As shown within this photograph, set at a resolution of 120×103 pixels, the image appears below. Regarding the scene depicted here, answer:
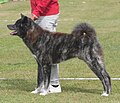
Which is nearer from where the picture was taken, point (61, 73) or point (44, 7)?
point (44, 7)

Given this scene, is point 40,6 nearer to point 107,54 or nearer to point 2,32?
point 107,54

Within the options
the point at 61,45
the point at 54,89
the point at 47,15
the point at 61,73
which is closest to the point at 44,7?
the point at 47,15

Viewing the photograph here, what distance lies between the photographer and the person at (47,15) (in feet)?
29.1

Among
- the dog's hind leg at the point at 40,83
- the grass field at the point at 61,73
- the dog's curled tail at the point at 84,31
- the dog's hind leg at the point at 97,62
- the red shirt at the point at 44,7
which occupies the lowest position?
the grass field at the point at 61,73

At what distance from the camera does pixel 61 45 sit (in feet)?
28.7

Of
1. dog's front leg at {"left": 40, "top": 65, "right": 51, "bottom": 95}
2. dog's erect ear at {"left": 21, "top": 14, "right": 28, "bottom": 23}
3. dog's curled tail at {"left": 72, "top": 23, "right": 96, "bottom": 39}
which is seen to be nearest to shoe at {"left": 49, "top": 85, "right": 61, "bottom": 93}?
dog's front leg at {"left": 40, "top": 65, "right": 51, "bottom": 95}

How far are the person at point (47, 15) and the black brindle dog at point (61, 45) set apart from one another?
23 centimetres

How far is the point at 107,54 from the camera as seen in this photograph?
45.7 ft

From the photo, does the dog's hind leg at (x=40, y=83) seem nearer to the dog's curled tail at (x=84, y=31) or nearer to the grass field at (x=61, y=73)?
the grass field at (x=61, y=73)

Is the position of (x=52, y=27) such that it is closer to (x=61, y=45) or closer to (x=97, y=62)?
(x=61, y=45)

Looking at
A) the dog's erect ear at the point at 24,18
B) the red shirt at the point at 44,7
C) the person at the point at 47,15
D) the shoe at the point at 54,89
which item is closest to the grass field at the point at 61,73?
the shoe at the point at 54,89

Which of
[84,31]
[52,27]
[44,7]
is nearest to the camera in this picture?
[84,31]

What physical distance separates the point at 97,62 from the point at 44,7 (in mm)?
1442

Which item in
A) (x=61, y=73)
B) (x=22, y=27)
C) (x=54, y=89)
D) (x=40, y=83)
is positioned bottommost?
(x=61, y=73)
